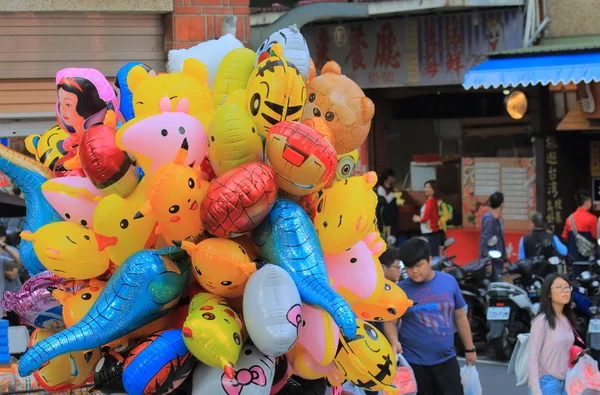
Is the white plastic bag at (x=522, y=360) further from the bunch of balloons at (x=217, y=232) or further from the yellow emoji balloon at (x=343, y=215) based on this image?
the yellow emoji balloon at (x=343, y=215)

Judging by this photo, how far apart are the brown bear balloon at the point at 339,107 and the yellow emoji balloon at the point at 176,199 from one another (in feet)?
2.05

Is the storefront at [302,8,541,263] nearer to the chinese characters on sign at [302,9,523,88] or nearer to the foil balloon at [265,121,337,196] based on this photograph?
the chinese characters on sign at [302,9,523,88]

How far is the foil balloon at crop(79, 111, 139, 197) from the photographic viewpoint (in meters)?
4.36

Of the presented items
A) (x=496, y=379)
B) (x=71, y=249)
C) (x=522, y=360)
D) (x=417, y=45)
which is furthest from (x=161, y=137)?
(x=417, y=45)

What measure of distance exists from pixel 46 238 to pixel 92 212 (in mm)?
227

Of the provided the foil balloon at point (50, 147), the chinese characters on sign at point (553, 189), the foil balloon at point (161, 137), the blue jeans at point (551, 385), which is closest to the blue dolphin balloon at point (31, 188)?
the foil balloon at point (50, 147)

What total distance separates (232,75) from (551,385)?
A: 4410 mm

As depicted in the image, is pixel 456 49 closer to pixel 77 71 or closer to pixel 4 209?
pixel 4 209

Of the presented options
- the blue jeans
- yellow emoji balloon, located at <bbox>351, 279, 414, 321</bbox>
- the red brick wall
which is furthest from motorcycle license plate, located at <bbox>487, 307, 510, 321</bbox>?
yellow emoji balloon, located at <bbox>351, 279, 414, 321</bbox>

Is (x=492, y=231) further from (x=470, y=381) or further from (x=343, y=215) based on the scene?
(x=343, y=215)

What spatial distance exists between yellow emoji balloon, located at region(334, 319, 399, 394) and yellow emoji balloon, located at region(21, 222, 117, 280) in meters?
1.02

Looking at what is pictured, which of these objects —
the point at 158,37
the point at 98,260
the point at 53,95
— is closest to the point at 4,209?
the point at 53,95

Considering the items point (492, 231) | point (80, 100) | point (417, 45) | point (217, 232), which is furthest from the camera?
point (417, 45)

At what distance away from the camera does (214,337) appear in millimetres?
4086
